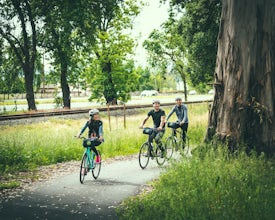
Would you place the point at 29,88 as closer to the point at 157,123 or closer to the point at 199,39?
the point at 199,39

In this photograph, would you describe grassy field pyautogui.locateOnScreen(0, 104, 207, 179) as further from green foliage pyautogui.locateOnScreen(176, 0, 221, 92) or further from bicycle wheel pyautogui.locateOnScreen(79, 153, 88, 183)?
green foliage pyautogui.locateOnScreen(176, 0, 221, 92)

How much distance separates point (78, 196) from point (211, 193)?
10.2 feet

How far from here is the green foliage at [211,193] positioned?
5.57 metres

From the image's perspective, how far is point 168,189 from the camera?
713 cm

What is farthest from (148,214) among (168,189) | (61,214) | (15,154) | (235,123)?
(15,154)

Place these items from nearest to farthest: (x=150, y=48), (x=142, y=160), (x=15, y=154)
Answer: (x=142, y=160) → (x=15, y=154) → (x=150, y=48)

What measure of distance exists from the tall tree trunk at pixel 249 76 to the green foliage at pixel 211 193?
114 cm

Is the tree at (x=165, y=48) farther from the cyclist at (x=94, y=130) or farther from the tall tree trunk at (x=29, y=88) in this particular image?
the cyclist at (x=94, y=130)

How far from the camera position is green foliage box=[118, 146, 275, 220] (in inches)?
219

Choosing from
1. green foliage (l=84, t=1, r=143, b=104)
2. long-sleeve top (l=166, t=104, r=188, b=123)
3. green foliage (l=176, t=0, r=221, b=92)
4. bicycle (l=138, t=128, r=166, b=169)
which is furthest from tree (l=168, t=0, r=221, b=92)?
bicycle (l=138, t=128, r=166, b=169)

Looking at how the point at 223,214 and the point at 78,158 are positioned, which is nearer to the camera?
the point at 223,214

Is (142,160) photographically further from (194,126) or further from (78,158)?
(194,126)

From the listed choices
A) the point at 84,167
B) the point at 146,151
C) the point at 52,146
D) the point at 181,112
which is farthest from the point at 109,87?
the point at 84,167

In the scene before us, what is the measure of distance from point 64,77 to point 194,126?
19.7m
